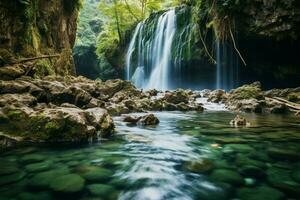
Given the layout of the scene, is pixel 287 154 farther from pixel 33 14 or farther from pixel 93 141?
pixel 33 14

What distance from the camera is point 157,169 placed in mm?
3498

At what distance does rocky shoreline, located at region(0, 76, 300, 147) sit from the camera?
466 centimetres

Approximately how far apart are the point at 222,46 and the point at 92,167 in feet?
50.4

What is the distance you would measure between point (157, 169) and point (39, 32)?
12210 mm

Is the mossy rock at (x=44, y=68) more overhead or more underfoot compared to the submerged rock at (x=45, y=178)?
more overhead

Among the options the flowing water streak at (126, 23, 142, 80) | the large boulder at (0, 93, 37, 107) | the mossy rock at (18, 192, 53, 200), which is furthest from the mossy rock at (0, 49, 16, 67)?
the flowing water streak at (126, 23, 142, 80)

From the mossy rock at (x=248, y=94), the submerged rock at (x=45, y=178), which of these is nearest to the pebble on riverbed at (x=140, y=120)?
the submerged rock at (x=45, y=178)

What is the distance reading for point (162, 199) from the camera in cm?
263

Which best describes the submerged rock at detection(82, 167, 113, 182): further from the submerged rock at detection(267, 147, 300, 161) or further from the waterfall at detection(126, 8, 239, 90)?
the waterfall at detection(126, 8, 239, 90)

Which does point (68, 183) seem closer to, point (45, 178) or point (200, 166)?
point (45, 178)

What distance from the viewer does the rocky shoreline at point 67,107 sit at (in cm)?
466

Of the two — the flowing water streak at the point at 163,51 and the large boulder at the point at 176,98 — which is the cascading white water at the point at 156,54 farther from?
the large boulder at the point at 176,98

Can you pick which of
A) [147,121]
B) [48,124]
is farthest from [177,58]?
[48,124]

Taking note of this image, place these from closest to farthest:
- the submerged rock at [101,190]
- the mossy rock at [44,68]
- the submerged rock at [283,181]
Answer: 1. the submerged rock at [101,190]
2. the submerged rock at [283,181]
3. the mossy rock at [44,68]
